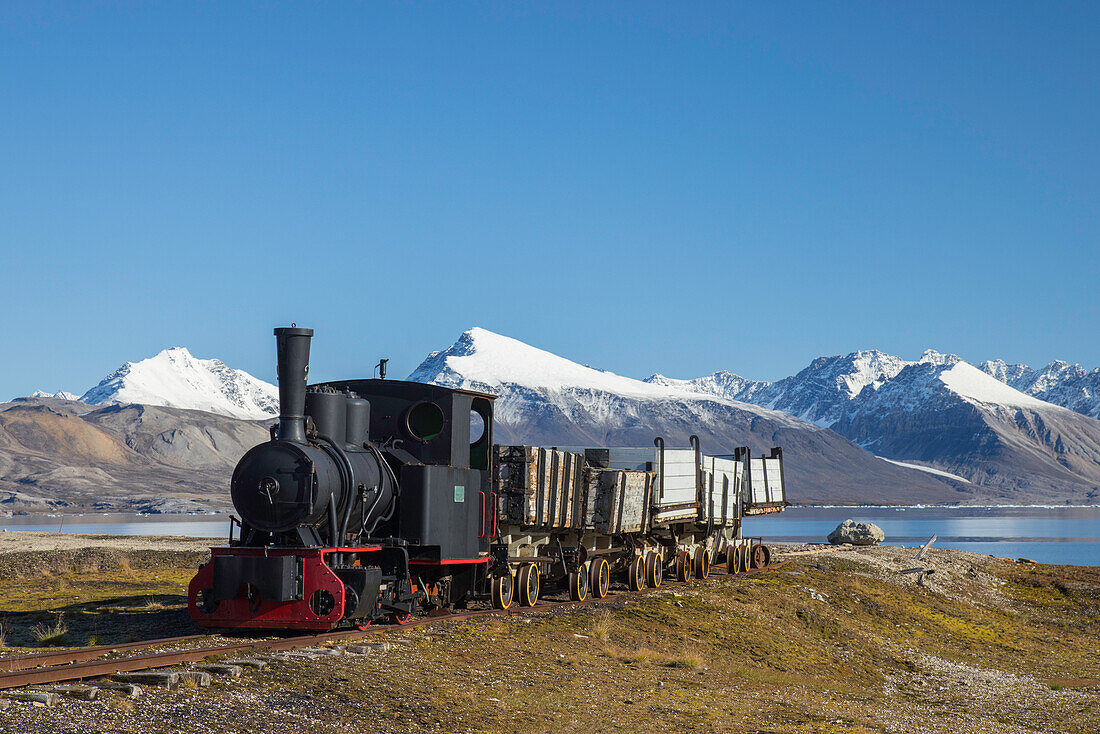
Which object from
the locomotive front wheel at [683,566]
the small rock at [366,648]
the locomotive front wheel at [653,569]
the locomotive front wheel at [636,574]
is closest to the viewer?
the small rock at [366,648]

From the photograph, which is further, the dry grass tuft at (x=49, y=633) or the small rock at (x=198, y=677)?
the dry grass tuft at (x=49, y=633)

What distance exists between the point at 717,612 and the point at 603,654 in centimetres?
770

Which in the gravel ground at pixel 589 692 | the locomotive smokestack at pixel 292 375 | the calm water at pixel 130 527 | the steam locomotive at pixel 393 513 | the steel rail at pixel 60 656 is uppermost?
the locomotive smokestack at pixel 292 375

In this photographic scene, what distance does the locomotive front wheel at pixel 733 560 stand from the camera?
121 feet

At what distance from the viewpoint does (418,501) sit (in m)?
19.0

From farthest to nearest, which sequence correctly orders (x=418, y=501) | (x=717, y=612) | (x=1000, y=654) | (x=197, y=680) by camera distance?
(x=1000, y=654), (x=717, y=612), (x=418, y=501), (x=197, y=680)

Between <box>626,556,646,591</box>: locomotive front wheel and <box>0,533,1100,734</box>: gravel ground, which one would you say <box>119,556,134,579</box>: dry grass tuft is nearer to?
<box>626,556,646,591</box>: locomotive front wheel

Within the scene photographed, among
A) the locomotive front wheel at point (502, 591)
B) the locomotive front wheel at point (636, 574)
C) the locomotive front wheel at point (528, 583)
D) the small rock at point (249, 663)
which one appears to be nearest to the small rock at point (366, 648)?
the small rock at point (249, 663)

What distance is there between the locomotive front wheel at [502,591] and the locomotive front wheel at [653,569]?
794 cm

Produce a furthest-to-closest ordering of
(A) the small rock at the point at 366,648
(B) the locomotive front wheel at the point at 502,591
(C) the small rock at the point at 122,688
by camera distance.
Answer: (B) the locomotive front wheel at the point at 502,591 → (A) the small rock at the point at 366,648 → (C) the small rock at the point at 122,688

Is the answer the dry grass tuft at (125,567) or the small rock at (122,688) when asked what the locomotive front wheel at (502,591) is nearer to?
the small rock at (122,688)

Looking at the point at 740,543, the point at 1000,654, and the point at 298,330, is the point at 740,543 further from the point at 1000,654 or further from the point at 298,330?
the point at 298,330

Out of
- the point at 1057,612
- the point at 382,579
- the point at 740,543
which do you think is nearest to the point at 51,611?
the point at 382,579

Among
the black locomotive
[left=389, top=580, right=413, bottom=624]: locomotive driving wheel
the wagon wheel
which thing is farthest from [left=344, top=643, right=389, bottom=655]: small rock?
the wagon wheel
